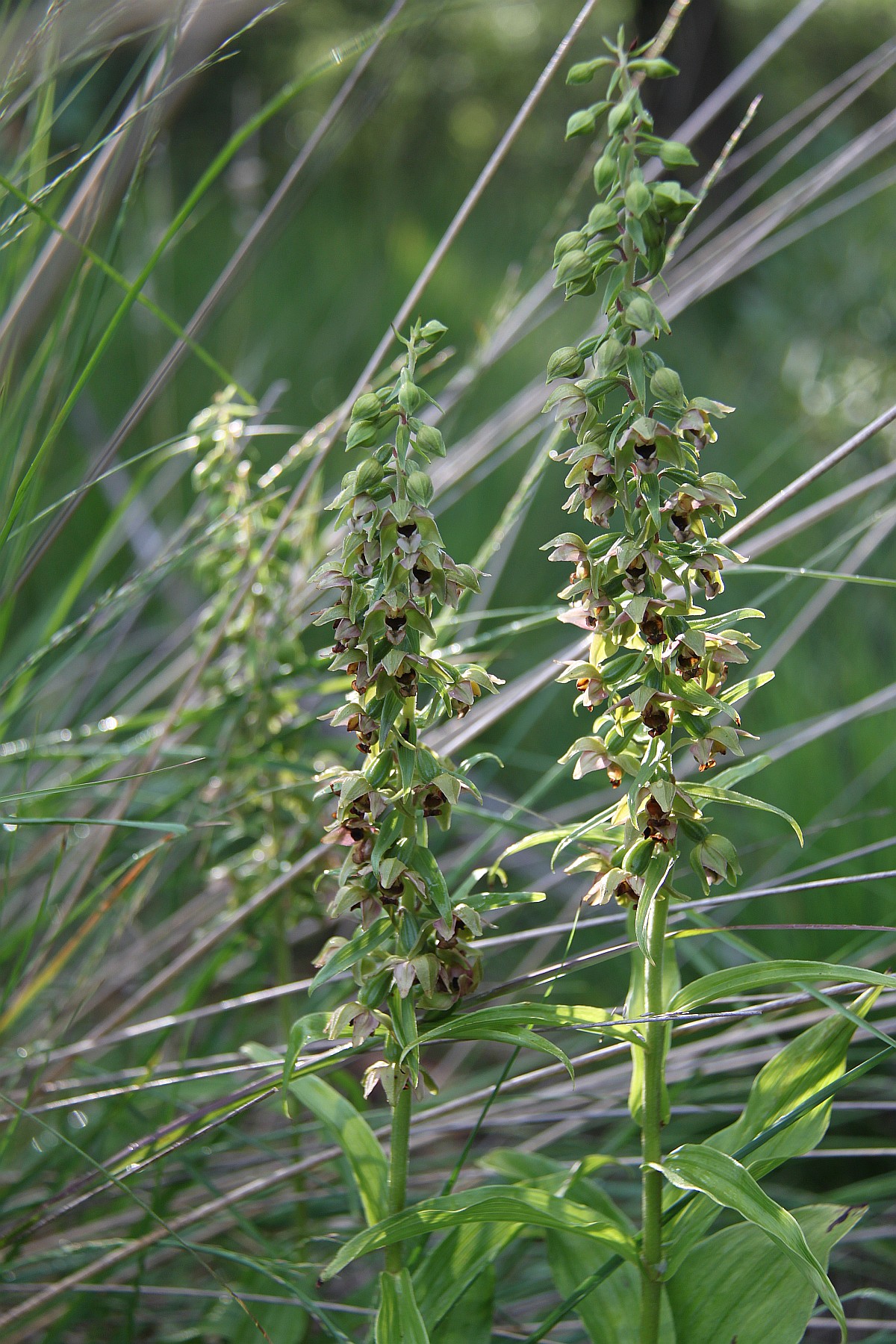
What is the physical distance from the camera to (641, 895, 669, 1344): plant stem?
3.81 ft

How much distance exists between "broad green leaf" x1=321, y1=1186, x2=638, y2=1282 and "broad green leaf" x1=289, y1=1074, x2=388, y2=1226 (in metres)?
0.13

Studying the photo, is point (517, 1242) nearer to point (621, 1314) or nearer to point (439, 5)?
point (621, 1314)

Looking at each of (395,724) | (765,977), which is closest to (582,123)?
(395,724)

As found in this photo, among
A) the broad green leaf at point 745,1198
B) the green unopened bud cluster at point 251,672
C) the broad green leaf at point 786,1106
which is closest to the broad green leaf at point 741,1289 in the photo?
the broad green leaf at point 786,1106

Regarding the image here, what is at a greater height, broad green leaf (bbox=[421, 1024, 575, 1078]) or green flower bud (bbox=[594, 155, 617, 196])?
green flower bud (bbox=[594, 155, 617, 196])

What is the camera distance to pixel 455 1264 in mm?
1277

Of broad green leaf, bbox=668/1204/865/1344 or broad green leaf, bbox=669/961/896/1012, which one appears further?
broad green leaf, bbox=668/1204/865/1344

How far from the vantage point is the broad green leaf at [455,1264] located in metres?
1.25

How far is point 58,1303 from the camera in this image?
1594 millimetres

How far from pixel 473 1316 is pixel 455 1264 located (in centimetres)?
8

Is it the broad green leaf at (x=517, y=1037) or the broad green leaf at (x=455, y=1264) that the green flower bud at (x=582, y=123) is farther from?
the broad green leaf at (x=455, y=1264)

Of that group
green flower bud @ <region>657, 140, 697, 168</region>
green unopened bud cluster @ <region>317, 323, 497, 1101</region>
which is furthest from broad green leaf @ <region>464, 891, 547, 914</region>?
green flower bud @ <region>657, 140, 697, 168</region>

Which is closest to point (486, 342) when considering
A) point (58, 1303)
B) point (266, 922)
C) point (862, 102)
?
point (266, 922)

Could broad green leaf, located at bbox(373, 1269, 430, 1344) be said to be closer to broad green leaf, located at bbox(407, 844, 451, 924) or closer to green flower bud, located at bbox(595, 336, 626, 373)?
broad green leaf, located at bbox(407, 844, 451, 924)
